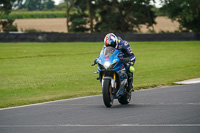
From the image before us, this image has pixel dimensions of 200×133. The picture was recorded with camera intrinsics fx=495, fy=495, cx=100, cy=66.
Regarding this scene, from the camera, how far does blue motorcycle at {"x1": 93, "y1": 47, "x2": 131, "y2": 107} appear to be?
404 inches

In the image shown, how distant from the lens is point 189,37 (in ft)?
148

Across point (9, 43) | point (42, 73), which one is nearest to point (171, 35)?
point (9, 43)

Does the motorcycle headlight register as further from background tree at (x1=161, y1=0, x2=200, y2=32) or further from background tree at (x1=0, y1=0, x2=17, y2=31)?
background tree at (x1=0, y1=0, x2=17, y2=31)

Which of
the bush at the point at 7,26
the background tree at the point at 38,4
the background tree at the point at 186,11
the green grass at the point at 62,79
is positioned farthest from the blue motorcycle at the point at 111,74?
the background tree at the point at 38,4

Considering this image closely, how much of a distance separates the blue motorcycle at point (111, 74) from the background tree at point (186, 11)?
138 ft

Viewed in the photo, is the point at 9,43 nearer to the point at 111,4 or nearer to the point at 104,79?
the point at 111,4

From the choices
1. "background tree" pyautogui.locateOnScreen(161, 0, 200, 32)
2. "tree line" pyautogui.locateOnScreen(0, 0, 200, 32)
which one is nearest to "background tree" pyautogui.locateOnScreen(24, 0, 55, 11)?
"tree line" pyautogui.locateOnScreen(0, 0, 200, 32)

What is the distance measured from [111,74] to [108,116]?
54.7 inches

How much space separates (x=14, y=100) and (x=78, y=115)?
140 inches

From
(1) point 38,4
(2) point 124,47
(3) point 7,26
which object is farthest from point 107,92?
(1) point 38,4

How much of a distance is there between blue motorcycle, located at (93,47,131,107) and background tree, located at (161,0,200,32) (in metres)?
42.2

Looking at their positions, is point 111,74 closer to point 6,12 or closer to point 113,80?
point 113,80

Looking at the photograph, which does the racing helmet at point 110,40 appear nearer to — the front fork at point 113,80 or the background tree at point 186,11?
the front fork at point 113,80

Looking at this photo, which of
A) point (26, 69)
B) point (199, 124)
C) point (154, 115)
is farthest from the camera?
point (26, 69)
